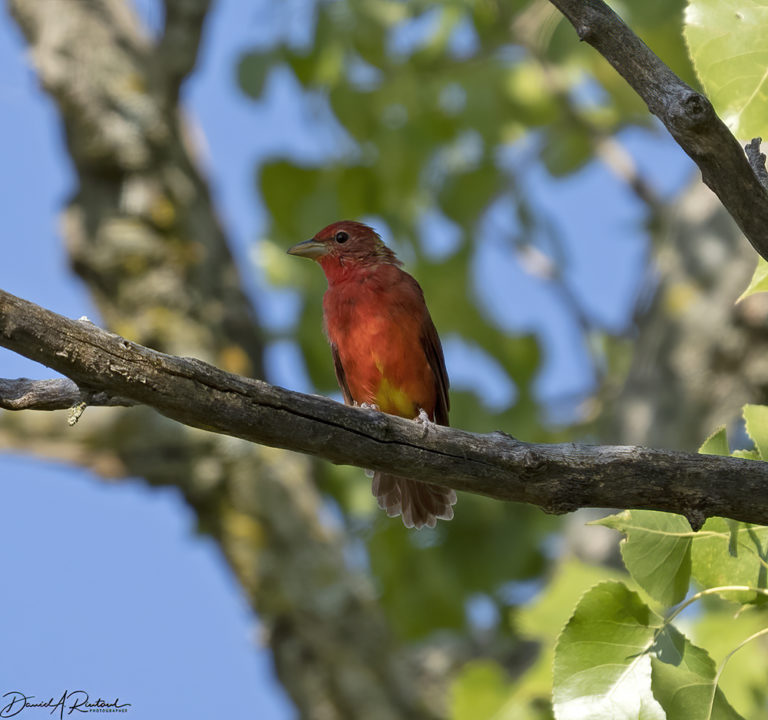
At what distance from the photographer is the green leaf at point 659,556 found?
2.74 metres

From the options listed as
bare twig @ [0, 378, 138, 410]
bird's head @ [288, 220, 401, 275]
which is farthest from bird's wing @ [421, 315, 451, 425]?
bare twig @ [0, 378, 138, 410]

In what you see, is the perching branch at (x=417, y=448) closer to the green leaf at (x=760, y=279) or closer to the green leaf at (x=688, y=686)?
the green leaf at (x=688, y=686)

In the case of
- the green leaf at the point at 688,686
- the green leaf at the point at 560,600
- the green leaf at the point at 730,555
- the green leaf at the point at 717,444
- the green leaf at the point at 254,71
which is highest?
the green leaf at the point at 254,71

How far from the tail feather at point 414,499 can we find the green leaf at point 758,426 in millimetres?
2275

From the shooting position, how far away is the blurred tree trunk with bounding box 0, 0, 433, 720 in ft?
22.6

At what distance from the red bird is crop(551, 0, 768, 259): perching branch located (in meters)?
2.61

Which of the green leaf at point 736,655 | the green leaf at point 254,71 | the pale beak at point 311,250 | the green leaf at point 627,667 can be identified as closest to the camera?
the green leaf at point 627,667

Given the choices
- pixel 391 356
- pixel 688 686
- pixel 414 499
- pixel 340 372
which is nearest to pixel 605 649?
pixel 688 686

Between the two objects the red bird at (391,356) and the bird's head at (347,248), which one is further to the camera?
the bird's head at (347,248)

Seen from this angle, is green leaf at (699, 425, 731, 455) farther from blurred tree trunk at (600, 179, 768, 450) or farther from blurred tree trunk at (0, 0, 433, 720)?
blurred tree trunk at (0, 0, 433, 720)

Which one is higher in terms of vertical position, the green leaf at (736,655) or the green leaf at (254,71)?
the green leaf at (254,71)

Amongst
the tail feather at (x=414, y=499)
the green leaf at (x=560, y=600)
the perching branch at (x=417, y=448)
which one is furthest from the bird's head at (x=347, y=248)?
the perching branch at (x=417, y=448)

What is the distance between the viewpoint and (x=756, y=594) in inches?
108

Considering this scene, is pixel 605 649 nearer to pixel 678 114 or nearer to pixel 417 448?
pixel 417 448
